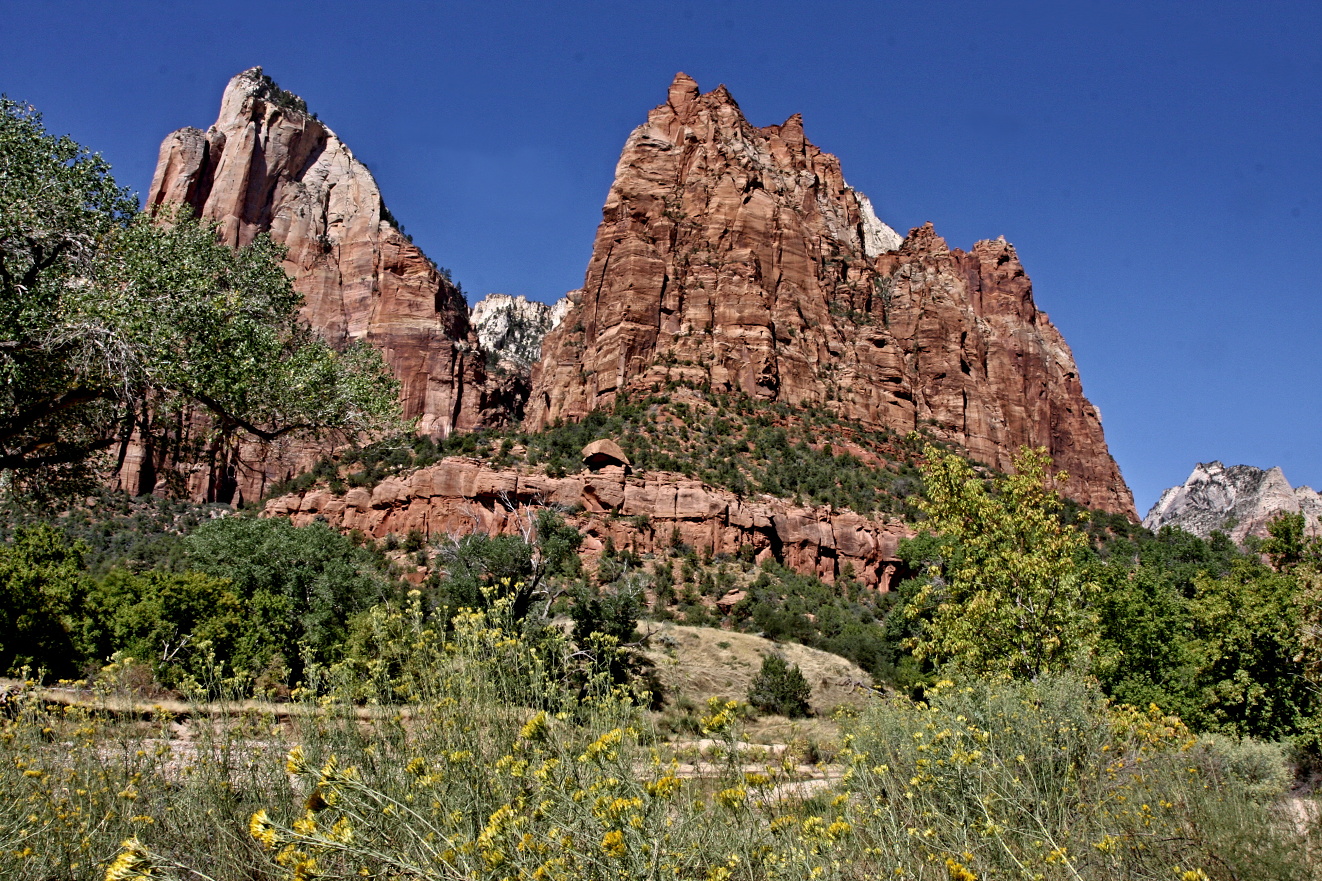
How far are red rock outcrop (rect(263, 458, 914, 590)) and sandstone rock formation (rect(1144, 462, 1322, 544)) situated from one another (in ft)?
198

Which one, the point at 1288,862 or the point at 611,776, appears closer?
the point at 611,776

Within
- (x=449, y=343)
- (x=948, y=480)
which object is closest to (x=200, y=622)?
(x=948, y=480)

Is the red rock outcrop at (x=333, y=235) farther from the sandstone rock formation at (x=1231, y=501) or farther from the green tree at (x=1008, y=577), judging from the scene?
the sandstone rock formation at (x=1231, y=501)

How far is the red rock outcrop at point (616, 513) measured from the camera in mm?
41875

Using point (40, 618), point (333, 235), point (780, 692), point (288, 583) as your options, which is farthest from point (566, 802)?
point (333, 235)

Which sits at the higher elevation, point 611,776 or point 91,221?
point 91,221

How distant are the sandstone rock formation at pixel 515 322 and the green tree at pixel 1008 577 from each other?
376 ft

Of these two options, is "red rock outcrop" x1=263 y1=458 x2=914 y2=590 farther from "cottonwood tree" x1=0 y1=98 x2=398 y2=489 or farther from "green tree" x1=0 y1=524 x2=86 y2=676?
"cottonwood tree" x1=0 y1=98 x2=398 y2=489

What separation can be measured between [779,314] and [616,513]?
33282 mm

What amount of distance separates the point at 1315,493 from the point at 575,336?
99.2 m

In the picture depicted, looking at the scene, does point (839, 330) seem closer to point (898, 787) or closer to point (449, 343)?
point (449, 343)

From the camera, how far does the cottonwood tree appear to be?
31.0 ft

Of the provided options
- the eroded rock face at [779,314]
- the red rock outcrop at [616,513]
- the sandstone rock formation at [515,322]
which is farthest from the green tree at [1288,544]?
the sandstone rock formation at [515,322]

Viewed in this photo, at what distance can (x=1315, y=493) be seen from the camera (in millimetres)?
102812
